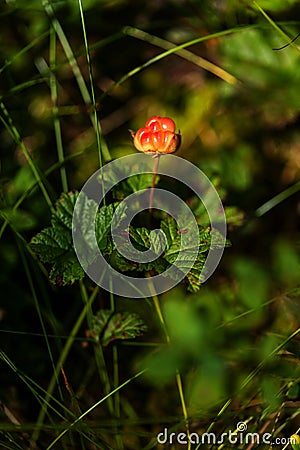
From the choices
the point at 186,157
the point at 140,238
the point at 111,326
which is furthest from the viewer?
the point at 186,157

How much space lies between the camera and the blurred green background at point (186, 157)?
97 cm

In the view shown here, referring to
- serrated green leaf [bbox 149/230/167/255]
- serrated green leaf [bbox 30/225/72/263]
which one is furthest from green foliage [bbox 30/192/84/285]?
serrated green leaf [bbox 149/230/167/255]

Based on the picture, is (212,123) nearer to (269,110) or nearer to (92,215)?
(269,110)

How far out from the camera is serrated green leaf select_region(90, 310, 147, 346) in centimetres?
93

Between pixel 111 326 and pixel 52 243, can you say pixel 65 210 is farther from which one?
pixel 111 326

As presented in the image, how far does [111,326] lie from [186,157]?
0.59m

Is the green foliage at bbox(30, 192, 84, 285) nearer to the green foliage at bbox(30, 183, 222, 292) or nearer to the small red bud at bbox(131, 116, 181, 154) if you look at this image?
the green foliage at bbox(30, 183, 222, 292)

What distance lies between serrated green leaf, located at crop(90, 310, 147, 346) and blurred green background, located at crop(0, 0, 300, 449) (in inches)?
1.8

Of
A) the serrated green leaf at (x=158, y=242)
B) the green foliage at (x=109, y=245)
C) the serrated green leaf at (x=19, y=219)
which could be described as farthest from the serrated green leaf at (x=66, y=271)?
the serrated green leaf at (x=19, y=219)

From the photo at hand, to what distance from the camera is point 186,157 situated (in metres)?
1.42

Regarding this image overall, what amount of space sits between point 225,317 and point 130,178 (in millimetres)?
312

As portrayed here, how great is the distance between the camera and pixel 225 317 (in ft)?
3.52

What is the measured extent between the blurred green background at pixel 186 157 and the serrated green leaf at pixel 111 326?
0.15 feet

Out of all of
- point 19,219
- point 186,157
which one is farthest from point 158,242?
point 186,157
